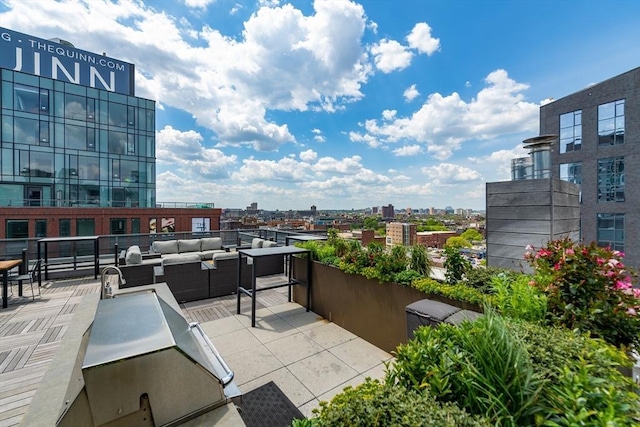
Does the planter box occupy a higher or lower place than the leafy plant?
lower

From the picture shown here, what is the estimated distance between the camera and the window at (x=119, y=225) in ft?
60.0

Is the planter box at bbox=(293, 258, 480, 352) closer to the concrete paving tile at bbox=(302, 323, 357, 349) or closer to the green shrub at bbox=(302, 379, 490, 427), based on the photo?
the concrete paving tile at bbox=(302, 323, 357, 349)

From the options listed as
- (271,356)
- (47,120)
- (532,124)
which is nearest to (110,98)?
(47,120)

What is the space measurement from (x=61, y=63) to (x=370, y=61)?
29525 millimetres

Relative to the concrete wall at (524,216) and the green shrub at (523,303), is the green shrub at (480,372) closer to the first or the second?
the green shrub at (523,303)

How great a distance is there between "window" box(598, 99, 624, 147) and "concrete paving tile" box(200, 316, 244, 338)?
24126mm

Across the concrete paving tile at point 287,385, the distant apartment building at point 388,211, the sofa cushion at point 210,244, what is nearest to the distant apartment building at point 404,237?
the concrete paving tile at point 287,385

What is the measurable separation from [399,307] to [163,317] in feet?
9.29

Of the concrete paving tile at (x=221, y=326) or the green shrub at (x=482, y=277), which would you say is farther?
the concrete paving tile at (x=221, y=326)

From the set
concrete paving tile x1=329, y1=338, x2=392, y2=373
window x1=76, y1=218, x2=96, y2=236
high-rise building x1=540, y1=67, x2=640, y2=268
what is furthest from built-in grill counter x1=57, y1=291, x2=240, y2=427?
window x1=76, y1=218, x2=96, y2=236

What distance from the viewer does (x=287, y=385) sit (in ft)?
9.68

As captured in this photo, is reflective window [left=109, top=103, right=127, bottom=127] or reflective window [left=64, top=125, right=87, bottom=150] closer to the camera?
reflective window [left=64, top=125, right=87, bottom=150]

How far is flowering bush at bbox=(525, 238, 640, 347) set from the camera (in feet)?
5.51

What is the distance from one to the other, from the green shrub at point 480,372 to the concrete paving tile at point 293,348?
101 inches
